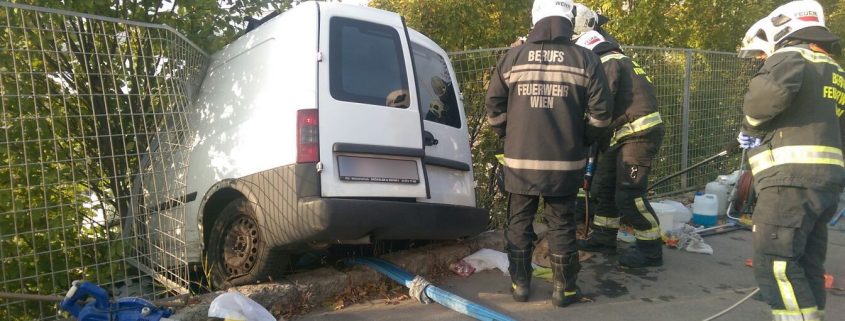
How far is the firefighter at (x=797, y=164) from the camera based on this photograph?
288 centimetres

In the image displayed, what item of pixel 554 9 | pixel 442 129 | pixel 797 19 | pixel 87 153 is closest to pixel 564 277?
pixel 442 129

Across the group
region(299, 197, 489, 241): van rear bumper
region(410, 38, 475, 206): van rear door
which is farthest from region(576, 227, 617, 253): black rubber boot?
region(299, 197, 489, 241): van rear bumper

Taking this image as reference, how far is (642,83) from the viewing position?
4355 millimetres

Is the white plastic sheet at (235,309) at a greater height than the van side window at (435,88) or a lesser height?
lesser

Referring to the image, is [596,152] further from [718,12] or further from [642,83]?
[718,12]

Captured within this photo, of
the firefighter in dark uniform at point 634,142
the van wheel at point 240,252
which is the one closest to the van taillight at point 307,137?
the van wheel at point 240,252

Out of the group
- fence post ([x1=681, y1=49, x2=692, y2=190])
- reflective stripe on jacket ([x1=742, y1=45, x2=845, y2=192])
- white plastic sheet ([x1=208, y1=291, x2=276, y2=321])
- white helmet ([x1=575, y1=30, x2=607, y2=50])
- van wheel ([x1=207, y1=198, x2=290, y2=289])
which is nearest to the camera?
white plastic sheet ([x1=208, y1=291, x2=276, y2=321])

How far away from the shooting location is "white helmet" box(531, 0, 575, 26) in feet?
11.8

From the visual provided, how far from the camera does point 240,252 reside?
3.64 meters

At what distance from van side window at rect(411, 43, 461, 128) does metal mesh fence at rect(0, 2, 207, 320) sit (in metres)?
1.68

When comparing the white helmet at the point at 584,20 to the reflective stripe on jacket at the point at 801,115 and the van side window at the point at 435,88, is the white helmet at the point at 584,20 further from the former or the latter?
the reflective stripe on jacket at the point at 801,115

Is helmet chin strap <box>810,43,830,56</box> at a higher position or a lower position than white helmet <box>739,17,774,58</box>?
lower

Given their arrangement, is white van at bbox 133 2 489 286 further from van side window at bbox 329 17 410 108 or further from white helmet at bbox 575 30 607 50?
white helmet at bbox 575 30 607 50

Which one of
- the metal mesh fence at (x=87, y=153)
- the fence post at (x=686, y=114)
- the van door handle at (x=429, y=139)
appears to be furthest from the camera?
the fence post at (x=686, y=114)
